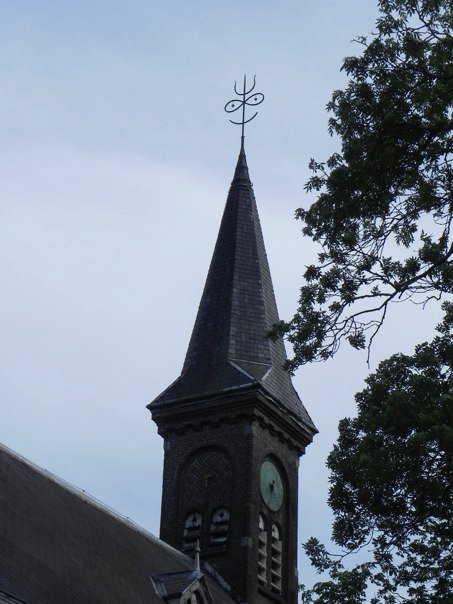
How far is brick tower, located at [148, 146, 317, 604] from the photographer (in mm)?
41219

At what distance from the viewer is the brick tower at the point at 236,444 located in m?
41.2

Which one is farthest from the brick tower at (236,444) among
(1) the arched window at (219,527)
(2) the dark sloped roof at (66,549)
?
(2) the dark sloped roof at (66,549)

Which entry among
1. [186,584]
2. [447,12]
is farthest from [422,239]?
[186,584]

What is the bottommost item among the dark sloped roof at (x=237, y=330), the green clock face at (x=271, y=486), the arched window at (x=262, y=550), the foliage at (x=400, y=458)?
the foliage at (x=400, y=458)

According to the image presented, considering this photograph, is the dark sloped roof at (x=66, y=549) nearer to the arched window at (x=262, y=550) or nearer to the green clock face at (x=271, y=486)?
the arched window at (x=262, y=550)

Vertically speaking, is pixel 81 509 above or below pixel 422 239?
above

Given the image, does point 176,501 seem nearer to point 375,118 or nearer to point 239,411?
point 239,411

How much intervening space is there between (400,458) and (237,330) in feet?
74.0

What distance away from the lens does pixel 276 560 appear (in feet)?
139

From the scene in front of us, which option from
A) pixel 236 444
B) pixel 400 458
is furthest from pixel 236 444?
pixel 400 458

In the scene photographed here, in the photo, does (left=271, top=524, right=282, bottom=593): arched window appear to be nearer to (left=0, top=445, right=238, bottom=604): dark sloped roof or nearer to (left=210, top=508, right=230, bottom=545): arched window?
(left=210, top=508, right=230, bottom=545): arched window

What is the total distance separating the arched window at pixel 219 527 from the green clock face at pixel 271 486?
5.12 feet

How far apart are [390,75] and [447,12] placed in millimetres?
1249

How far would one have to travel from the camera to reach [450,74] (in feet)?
65.5
